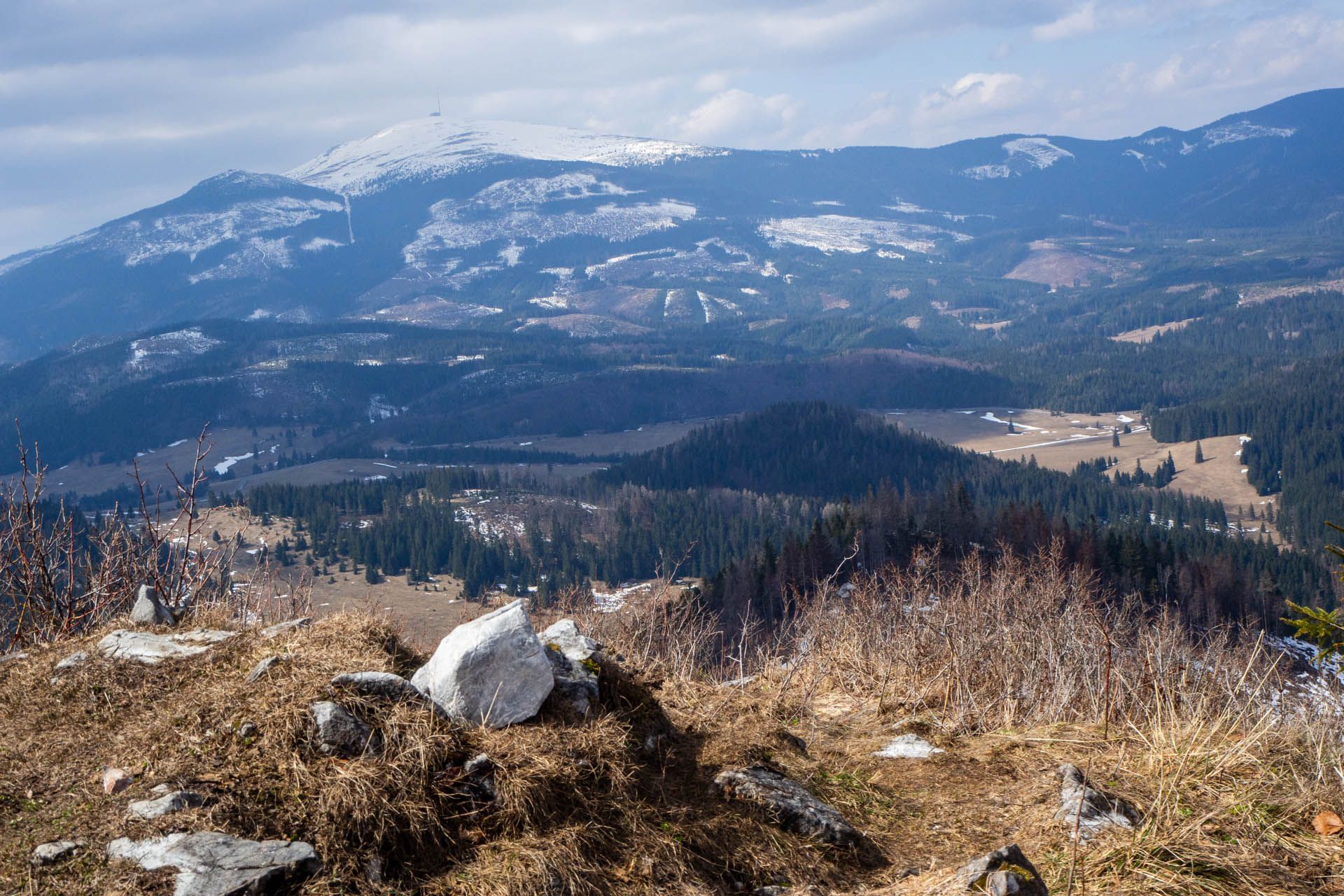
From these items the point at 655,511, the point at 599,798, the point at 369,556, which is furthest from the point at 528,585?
the point at 599,798

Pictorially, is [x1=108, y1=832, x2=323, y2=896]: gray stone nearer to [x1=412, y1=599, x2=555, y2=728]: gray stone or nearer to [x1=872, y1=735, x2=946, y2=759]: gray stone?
[x1=412, y1=599, x2=555, y2=728]: gray stone

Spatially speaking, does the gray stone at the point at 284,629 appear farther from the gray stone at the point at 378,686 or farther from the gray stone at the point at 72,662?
the gray stone at the point at 378,686

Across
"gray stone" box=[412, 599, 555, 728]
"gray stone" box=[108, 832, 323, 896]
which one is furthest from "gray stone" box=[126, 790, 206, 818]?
"gray stone" box=[412, 599, 555, 728]

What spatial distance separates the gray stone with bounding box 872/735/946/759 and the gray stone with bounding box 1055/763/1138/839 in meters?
2.28

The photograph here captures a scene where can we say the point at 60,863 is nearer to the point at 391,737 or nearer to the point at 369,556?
the point at 391,737

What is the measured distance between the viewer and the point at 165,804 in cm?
775

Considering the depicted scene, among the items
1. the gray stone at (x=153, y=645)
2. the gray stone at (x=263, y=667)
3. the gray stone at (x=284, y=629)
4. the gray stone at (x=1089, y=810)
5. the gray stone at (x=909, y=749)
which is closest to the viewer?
the gray stone at (x=1089, y=810)

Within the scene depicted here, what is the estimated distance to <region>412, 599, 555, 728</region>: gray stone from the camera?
9.50m

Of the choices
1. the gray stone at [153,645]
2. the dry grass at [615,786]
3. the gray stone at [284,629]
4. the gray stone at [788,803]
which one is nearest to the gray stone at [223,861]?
the dry grass at [615,786]

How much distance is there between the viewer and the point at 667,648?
16984 mm

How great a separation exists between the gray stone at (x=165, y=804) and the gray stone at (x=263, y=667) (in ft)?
5.01

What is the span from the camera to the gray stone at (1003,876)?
728cm

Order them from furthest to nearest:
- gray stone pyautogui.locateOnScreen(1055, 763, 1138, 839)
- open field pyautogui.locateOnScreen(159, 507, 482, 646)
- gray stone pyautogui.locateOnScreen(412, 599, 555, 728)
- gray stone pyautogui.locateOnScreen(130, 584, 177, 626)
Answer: open field pyautogui.locateOnScreen(159, 507, 482, 646) → gray stone pyautogui.locateOnScreen(130, 584, 177, 626) → gray stone pyautogui.locateOnScreen(412, 599, 555, 728) → gray stone pyautogui.locateOnScreen(1055, 763, 1138, 839)

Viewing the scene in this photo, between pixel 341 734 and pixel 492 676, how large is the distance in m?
1.60
